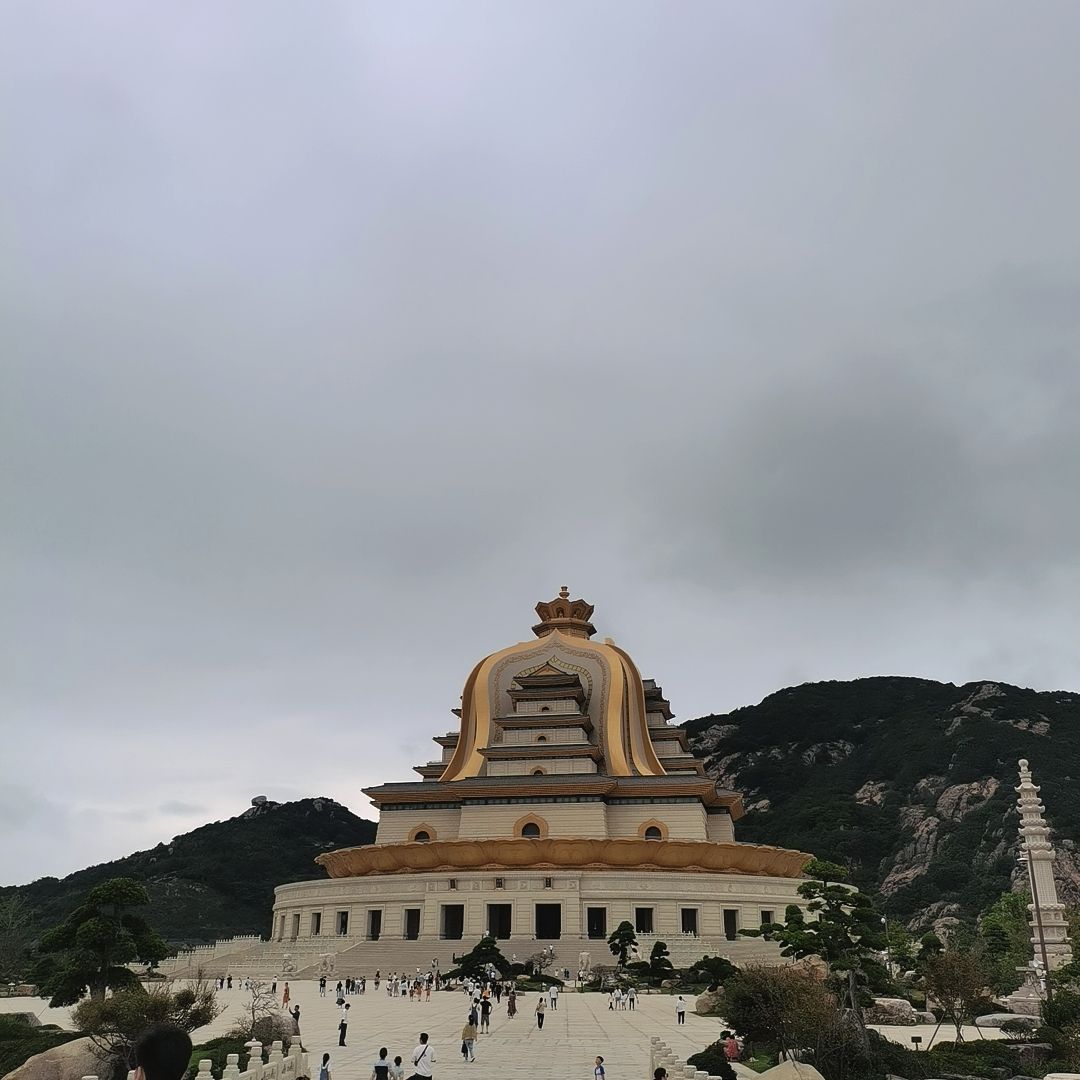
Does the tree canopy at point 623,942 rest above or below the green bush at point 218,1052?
above

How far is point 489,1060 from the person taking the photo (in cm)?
1941

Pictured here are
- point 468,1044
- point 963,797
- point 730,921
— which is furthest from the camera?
point 963,797

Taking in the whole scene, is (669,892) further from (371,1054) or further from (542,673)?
(371,1054)

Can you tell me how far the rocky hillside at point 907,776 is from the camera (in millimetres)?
79000

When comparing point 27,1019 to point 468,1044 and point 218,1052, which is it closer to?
point 218,1052

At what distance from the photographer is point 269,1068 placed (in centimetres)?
1545

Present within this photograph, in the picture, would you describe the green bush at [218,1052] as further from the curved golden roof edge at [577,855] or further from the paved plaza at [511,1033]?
the curved golden roof edge at [577,855]

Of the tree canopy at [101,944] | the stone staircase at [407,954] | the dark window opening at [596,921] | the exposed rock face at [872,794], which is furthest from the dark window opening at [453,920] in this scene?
the exposed rock face at [872,794]

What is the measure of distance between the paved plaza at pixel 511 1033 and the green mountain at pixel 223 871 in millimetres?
48022

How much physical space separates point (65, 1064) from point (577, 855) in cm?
3457

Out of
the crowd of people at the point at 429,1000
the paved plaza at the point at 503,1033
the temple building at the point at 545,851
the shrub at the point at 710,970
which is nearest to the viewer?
the crowd of people at the point at 429,1000

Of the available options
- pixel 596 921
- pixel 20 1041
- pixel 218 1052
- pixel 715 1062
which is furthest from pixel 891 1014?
pixel 596 921

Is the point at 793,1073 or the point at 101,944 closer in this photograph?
the point at 793,1073

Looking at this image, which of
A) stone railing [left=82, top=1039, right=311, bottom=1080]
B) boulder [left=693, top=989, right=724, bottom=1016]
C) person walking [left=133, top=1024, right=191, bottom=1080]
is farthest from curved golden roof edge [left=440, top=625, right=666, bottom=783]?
person walking [left=133, top=1024, right=191, bottom=1080]
